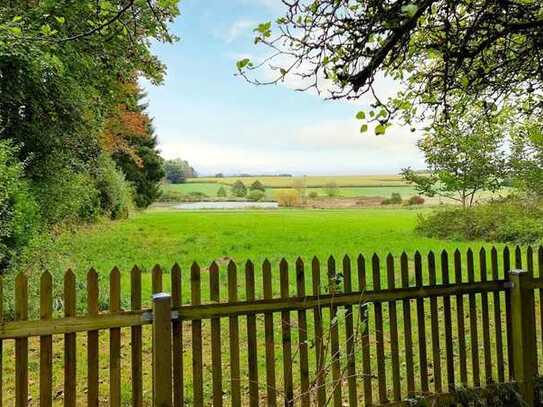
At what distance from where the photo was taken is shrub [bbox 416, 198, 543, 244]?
13.2 metres

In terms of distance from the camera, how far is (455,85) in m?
4.00

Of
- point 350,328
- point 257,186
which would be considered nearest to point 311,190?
point 257,186

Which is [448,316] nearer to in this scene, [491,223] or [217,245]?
[217,245]

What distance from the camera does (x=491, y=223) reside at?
595 inches

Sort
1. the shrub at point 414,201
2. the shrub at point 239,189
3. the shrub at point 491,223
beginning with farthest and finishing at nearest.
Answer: the shrub at point 239,189 < the shrub at point 414,201 < the shrub at point 491,223

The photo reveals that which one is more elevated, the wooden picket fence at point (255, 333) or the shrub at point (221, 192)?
the shrub at point (221, 192)

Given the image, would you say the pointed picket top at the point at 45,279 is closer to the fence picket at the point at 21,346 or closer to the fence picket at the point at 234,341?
the fence picket at the point at 21,346

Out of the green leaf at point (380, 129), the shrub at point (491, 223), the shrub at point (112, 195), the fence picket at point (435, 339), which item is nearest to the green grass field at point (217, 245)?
the shrub at point (491, 223)

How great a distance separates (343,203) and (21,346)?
3367 centimetres

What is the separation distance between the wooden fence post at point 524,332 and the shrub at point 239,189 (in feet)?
132

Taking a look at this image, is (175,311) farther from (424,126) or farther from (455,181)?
(455,181)

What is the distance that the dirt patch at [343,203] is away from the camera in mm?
33812

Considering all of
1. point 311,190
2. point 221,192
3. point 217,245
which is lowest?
point 217,245

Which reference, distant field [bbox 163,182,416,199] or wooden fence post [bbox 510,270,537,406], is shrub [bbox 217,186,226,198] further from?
wooden fence post [bbox 510,270,537,406]
